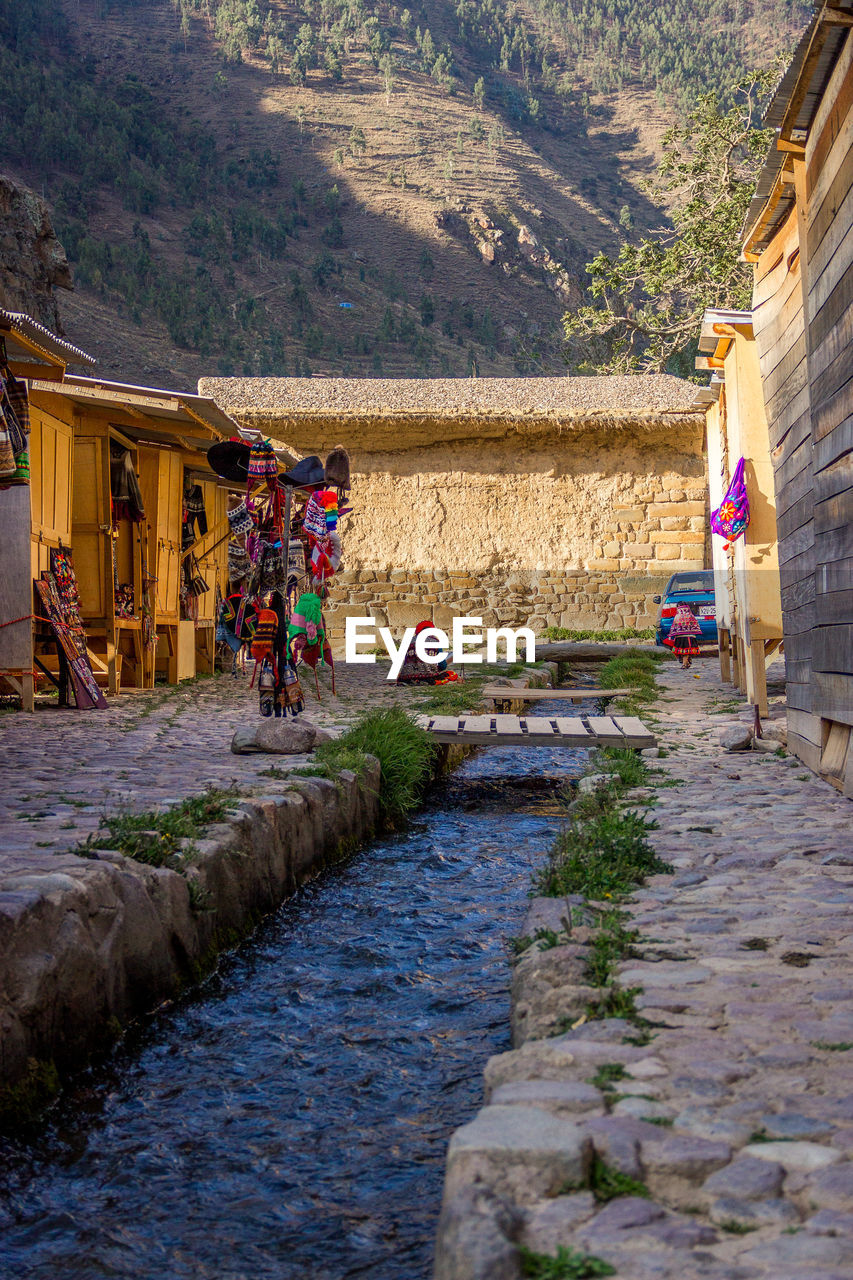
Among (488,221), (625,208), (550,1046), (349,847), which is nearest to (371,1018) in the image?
(550,1046)

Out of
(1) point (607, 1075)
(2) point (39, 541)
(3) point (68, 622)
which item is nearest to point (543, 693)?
(3) point (68, 622)

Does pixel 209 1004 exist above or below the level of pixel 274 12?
below

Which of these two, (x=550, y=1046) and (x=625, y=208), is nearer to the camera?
(x=550, y=1046)

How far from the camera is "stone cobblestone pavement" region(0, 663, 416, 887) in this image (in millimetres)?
4757

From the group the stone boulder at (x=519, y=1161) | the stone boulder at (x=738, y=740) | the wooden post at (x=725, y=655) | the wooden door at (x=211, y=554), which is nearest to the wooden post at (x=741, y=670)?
the wooden post at (x=725, y=655)

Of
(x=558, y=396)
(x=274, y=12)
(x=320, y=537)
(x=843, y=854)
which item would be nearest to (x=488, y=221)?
(x=274, y=12)

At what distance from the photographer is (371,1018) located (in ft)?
13.0

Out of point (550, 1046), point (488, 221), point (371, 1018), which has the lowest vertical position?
point (371, 1018)

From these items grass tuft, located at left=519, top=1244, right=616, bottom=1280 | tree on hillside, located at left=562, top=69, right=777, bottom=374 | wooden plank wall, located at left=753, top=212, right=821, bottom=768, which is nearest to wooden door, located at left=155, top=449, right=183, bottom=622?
wooden plank wall, located at left=753, top=212, right=821, bottom=768

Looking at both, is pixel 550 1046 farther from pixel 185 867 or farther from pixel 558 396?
pixel 558 396

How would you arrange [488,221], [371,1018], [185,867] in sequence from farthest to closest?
[488,221] < [185,867] < [371,1018]

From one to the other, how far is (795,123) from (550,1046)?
5516mm

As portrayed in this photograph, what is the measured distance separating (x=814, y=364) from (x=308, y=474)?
12.6 ft

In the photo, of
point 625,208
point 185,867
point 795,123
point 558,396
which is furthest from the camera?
point 625,208
